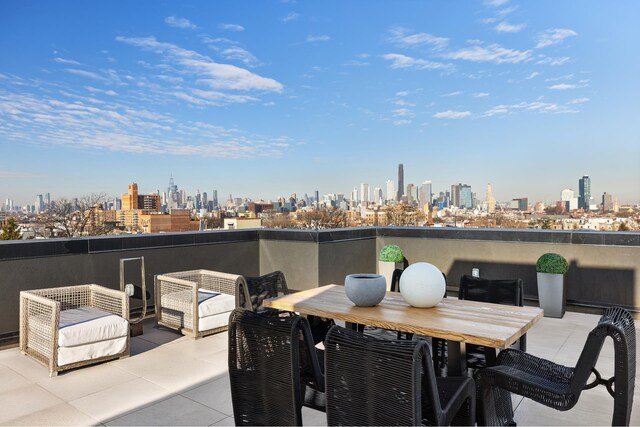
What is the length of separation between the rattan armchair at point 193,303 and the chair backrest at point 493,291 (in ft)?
6.61

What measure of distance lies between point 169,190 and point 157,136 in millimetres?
5647

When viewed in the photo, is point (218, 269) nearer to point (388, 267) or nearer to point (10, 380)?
point (388, 267)

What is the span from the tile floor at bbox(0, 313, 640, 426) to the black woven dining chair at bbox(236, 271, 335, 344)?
1.68ft

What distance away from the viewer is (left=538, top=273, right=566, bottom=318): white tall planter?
197 inches

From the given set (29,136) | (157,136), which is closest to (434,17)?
(157,136)

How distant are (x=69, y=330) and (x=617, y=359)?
324 centimetres

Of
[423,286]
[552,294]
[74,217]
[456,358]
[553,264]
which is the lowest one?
[552,294]

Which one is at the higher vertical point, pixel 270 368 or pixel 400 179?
pixel 400 179

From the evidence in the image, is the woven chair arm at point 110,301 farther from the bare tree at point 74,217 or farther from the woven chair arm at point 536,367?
the bare tree at point 74,217

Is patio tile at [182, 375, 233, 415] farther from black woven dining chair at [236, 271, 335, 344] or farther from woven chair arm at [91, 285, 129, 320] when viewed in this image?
woven chair arm at [91, 285, 129, 320]

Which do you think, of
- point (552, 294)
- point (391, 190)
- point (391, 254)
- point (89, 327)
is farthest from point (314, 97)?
point (89, 327)

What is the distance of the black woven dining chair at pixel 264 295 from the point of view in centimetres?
298

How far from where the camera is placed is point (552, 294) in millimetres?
5023

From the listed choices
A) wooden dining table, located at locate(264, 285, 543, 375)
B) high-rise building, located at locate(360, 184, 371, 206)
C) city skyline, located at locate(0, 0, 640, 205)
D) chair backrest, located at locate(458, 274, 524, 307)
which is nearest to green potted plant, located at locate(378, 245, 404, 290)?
chair backrest, located at locate(458, 274, 524, 307)
